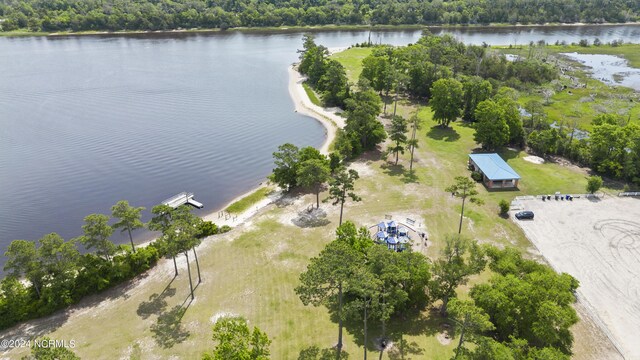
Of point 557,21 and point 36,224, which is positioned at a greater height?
point 557,21

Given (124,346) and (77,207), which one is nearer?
(124,346)

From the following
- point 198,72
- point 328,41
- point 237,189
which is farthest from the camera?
point 328,41

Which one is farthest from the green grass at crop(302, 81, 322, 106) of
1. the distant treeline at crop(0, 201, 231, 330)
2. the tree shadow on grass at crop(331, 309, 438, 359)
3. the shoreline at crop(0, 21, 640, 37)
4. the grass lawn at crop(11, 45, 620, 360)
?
the shoreline at crop(0, 21, 640, 37)

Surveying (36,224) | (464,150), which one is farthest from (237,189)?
(464,150)

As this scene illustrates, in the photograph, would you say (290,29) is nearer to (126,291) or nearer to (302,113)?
(302,113)

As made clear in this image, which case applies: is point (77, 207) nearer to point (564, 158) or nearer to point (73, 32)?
point (564, 158)

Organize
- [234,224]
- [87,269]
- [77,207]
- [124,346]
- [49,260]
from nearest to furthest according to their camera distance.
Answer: [124,346]
[49,260]
[87,269]
[234,224]
[77,207]

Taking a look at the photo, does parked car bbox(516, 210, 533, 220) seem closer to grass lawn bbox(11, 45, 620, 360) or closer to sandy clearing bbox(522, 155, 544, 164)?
grass lawn bbox(11, 45, 620, 360)
